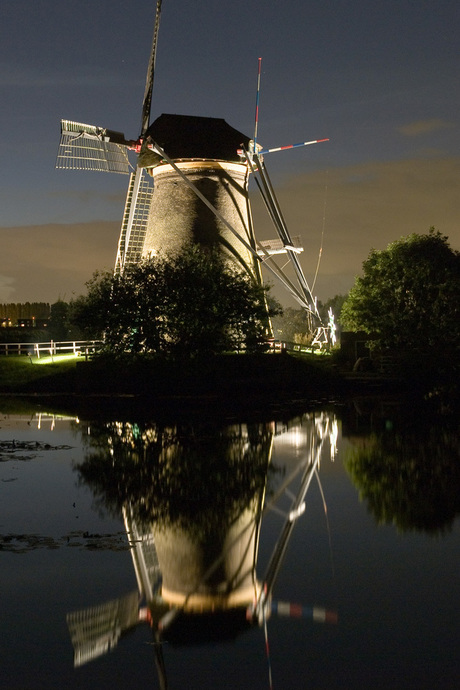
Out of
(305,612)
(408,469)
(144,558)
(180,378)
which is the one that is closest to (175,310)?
(180,378)

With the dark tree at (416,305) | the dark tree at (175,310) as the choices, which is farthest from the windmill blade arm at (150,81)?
the dark tree at (416,305)

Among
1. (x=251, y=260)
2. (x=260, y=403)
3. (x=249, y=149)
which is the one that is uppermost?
(x=249, y=149)

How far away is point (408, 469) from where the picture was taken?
15297 millimetres

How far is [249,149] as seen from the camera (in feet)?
145

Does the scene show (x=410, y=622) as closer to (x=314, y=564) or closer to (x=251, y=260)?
(x=314, y=564)

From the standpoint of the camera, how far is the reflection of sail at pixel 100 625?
654 centimetres

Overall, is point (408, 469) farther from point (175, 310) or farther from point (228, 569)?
point (175, 310)

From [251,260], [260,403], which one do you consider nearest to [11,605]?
[260,403]

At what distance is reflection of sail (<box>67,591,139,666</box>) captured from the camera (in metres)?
6.54

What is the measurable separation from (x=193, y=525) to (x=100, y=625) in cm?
376

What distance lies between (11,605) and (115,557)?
1792 millimetres

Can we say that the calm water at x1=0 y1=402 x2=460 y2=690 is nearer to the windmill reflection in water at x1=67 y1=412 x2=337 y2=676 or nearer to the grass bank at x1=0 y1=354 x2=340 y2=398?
the windmill reflection in water at x1=67 y1=412 x2=337 y2=676

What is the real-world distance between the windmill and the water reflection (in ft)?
66.8

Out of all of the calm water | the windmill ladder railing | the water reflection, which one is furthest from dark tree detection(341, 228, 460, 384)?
the calm water
